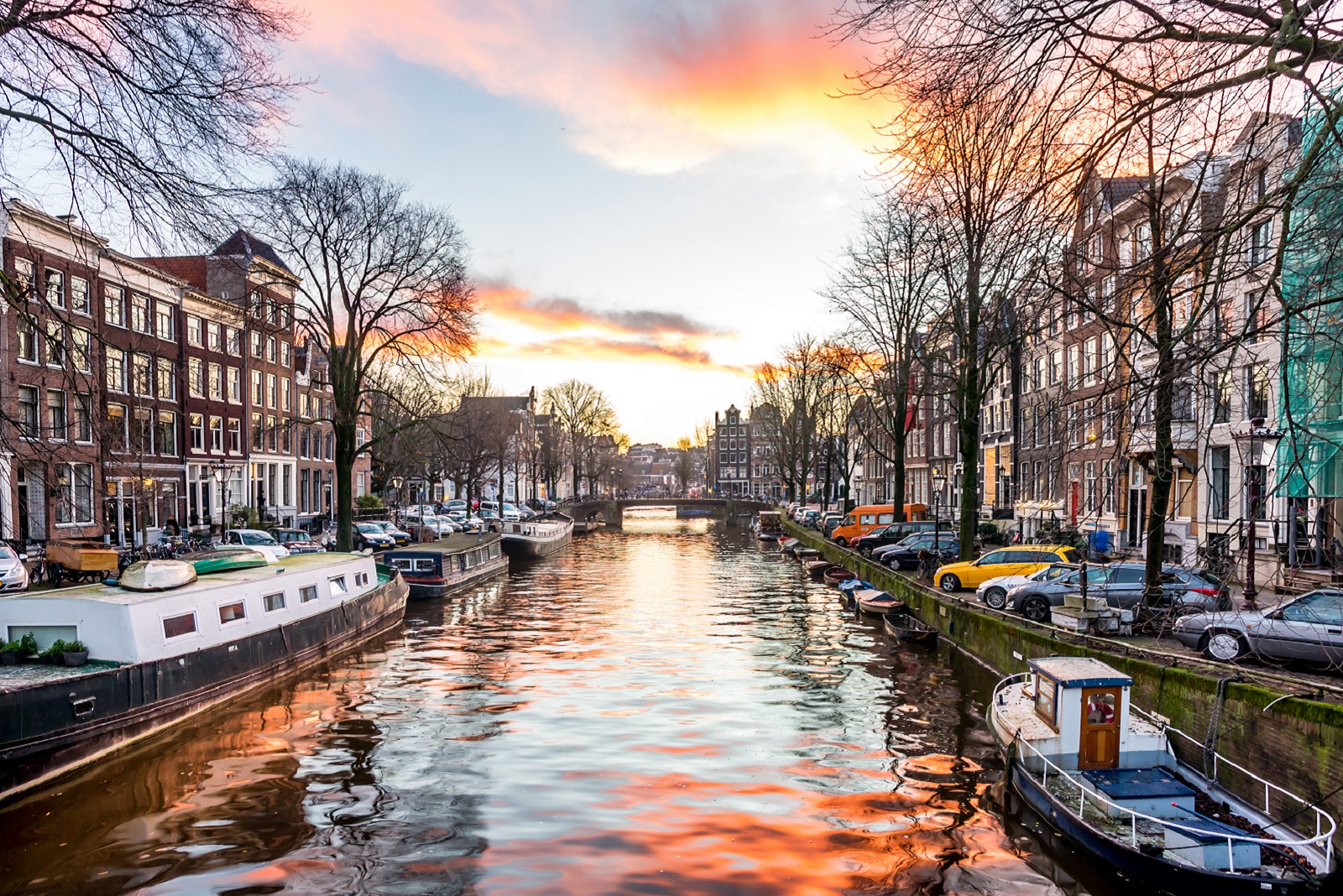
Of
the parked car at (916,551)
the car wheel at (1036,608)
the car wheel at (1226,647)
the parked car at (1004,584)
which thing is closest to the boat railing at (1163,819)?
the car wheel at (1226,647)

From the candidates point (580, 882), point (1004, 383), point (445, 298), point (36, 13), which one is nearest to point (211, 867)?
point (580, 882)

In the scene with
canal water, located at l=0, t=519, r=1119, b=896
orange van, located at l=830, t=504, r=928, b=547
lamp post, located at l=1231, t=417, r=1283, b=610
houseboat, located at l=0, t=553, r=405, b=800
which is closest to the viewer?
lamp post, located at l=1231, t=417, r=1283, b=610

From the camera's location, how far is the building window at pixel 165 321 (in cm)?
4922

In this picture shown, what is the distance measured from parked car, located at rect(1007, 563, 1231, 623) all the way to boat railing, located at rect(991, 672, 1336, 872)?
27.4 ft

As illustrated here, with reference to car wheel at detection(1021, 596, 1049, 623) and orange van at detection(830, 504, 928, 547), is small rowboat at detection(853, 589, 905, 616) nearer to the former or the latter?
car wheel at detection(1021, 596, 1049, 623)

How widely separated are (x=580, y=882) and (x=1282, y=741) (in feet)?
31.2

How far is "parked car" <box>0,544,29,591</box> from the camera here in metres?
27.3

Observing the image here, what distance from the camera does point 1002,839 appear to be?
1332 centimetres

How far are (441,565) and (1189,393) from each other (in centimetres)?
3348

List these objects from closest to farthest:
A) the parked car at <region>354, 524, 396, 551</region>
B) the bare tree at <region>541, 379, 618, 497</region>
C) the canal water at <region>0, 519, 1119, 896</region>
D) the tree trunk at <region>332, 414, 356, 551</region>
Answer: the canal water at <region>0, 519, 1119, 896</region>
the tree trunk at <region>332, 414, 356, 551</region>
the parked car at <region>354, 524, 396, 551</region>
the bare tree at <region>541, 379, 618, 497</region>

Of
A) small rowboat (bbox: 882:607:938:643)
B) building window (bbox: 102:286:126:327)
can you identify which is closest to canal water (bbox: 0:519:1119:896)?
small rowboat (bbox: 882:607:938:643)

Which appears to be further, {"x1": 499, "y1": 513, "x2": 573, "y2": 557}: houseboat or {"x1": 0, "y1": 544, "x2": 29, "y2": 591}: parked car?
{"x1": 499, "y1": 513, "x2": 573, "y2": 557}: houseboat

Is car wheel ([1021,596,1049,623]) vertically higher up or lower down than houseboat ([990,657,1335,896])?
higher up

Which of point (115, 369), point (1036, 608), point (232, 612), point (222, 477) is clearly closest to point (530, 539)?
point (222, 477)
